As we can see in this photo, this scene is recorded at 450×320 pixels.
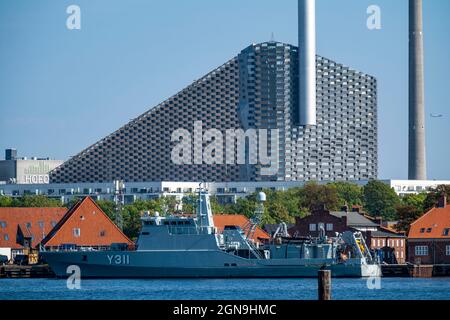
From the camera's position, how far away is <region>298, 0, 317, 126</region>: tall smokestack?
6412 inches

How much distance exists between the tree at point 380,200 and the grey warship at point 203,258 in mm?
51111

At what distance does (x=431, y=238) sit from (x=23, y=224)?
28380 mm

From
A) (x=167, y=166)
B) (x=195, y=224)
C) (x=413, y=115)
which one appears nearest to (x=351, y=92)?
(x=167, y=166)

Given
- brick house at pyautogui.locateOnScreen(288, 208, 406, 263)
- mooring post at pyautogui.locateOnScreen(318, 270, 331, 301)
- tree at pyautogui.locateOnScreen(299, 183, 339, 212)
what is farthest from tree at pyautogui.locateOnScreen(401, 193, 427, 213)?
mooring post at pyautogui.locateOnScreen(318, 270, 331, 301)

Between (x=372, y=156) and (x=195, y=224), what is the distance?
352ft

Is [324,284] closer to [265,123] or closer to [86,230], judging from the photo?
[86,230]

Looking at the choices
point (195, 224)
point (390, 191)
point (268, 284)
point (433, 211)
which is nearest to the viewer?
point (268, 284)

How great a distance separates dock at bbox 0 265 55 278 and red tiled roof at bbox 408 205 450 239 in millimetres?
25213

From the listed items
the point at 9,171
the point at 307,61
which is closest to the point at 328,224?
the point at 307,61

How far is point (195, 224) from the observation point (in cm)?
8706

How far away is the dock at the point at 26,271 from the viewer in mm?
90375

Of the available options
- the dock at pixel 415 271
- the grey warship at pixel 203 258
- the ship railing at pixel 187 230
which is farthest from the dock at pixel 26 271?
the dock at pixel 415 271
